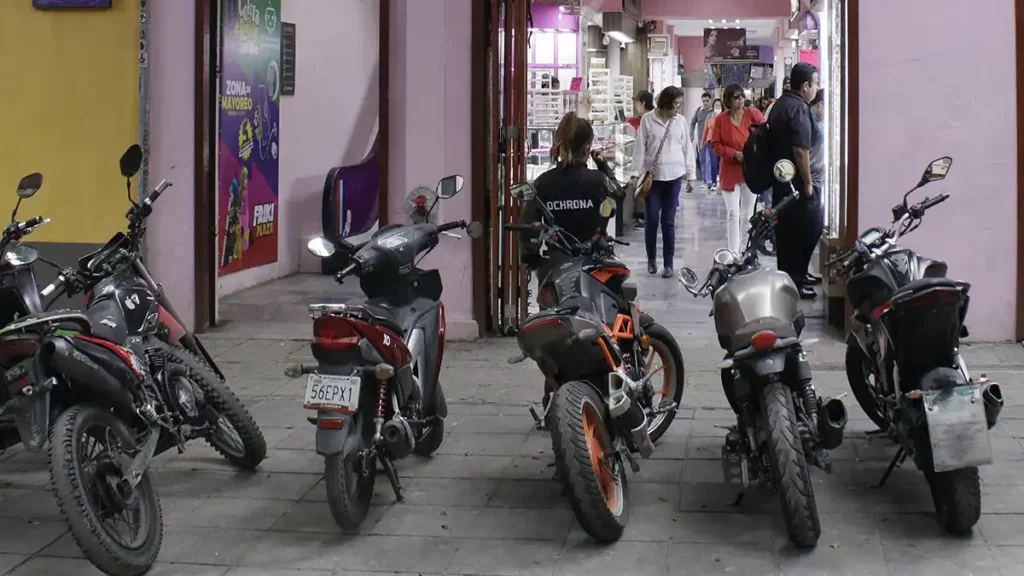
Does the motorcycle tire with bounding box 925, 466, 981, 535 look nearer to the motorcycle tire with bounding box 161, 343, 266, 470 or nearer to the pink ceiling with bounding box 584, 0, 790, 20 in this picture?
the motorcycle tire with bounding box 161, 343, 266, 470

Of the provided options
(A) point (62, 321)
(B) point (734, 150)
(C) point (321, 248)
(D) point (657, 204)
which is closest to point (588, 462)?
(C) point (321, 248)

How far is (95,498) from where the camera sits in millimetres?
4504

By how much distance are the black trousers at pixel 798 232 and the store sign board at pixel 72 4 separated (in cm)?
499

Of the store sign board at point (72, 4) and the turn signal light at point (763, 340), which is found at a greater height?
the store sign board at point (72, 4)

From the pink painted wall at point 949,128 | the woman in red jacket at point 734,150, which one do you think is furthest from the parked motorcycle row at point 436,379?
the woman in red jacket at point 734,150

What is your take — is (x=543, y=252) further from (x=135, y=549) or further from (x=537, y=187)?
(x=135, y=549)

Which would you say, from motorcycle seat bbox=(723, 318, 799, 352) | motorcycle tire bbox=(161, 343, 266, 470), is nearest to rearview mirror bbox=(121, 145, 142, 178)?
motorcycle tire bbox=(161, 343, 266, 470)

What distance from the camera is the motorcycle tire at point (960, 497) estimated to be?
4.68 meters

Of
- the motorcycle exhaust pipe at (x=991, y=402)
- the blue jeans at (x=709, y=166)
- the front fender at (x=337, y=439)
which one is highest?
the blue jeans at (x=709, y=166)

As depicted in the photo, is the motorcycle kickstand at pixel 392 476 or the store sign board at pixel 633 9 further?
the store sign board at pixel 633 9

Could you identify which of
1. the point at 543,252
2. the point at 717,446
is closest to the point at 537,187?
the point at 543,252

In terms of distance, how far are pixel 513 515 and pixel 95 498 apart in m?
1.62

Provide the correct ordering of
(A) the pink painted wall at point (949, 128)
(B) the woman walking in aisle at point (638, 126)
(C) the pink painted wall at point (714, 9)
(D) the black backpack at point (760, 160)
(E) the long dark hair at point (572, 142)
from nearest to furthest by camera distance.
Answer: (E) the long dark hair at point (572, 142)
(A) the pink painted wall at point (949, 128)
(D) the black backpack at point (760, 160)
(B) the woman walking in aisle at point (638, 126)
(C) the pink painted wall at point (714, 9)

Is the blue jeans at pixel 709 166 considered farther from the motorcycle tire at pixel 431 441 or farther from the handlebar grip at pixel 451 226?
the handlebar grip at pixel 451 226
